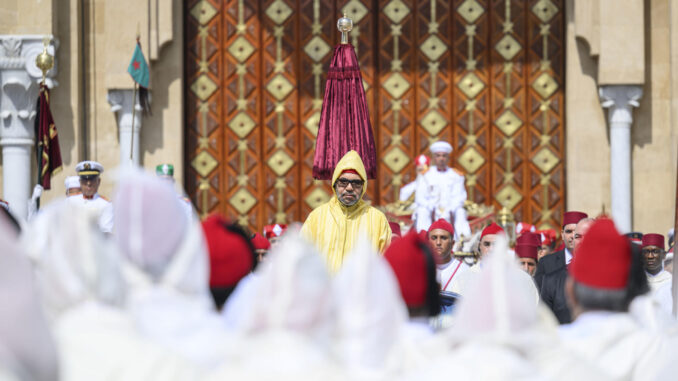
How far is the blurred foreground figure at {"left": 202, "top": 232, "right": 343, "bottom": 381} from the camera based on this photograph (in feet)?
9.57

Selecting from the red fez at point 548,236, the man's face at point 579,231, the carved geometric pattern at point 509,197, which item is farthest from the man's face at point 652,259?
the carved geometric pattern at point 509,197

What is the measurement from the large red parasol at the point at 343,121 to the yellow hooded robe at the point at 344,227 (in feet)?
4.89

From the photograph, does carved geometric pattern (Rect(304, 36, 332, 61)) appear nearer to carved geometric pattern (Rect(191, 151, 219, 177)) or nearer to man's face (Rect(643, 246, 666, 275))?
carved geometric pattern (Rect(191, 151, 219, 177))

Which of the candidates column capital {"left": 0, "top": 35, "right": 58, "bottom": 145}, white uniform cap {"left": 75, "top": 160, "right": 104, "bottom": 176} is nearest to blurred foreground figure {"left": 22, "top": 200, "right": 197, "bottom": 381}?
white uniform cap {"left": 75, "top": 160, "right": 104, "bottom": 176}

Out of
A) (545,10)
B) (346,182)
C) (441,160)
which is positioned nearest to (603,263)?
(346,182)

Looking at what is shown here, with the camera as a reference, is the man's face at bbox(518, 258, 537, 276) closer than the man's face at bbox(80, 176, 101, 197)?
Yes

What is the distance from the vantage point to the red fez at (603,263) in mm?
3758

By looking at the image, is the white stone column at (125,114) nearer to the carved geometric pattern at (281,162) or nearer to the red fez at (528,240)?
the carved geometric pattern at (281,162)

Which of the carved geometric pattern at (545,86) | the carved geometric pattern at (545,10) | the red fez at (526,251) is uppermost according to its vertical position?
the carved geometric pattern at (545,10)

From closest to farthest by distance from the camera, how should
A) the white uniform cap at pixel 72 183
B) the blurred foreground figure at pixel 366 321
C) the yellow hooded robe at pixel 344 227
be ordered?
the blurred foreground figure at pixel 366 321, the yellow hooded robe at pixel 344 227, the white uniform cap at pixel 72 183

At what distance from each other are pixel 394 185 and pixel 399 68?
155 cm

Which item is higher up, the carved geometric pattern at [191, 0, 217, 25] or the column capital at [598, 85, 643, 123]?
the carved geometric pattern at [191, 0, 217, 25]

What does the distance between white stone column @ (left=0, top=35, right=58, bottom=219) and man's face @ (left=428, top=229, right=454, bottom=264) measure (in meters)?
6.68

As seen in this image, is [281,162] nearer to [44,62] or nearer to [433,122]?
[433,122]
